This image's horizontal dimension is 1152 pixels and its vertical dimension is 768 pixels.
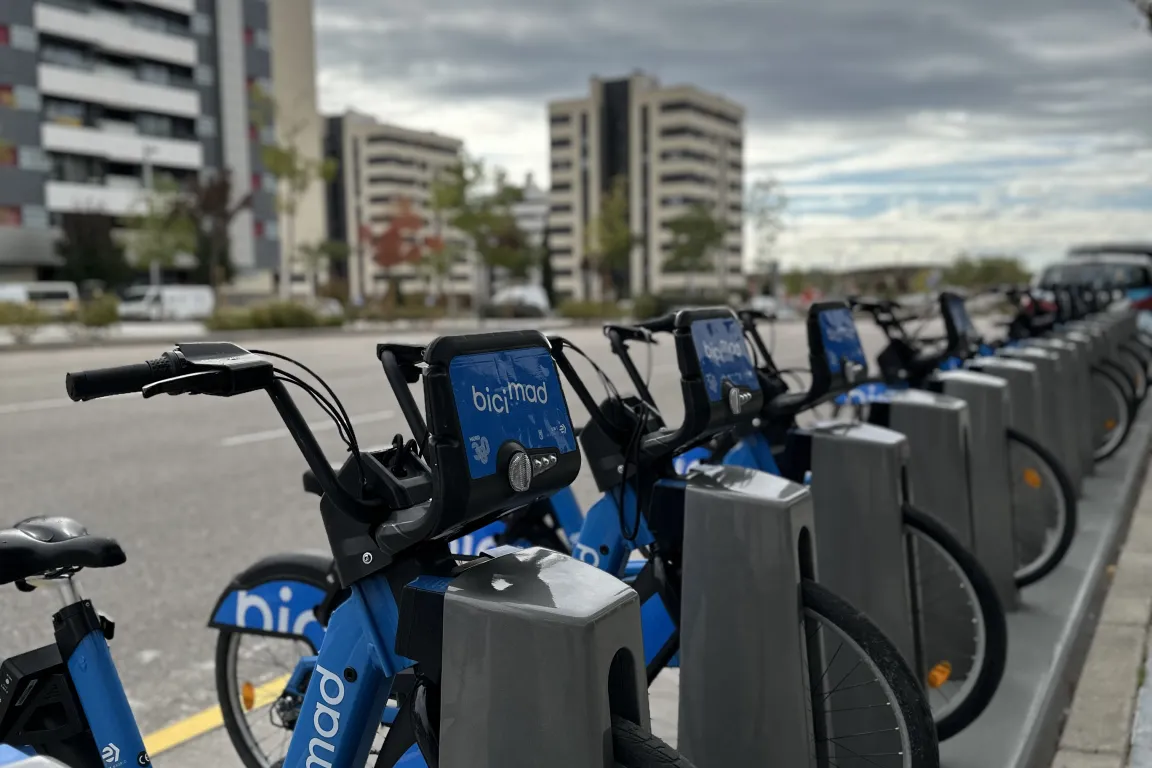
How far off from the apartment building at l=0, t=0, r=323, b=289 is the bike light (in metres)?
52.5

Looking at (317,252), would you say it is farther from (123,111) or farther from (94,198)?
(123,111)

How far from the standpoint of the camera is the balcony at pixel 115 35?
191ft

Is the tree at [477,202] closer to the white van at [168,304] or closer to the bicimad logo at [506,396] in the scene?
the white van at [168,304]

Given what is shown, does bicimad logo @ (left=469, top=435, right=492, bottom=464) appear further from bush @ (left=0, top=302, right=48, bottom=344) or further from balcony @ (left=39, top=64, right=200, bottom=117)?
balcony @ (left=39, top=64, right=200, bottom=117)

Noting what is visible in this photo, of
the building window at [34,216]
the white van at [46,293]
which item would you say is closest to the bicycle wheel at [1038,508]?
the white van at [46,293]

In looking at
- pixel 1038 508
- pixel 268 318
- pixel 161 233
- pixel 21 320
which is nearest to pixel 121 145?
pixel 161 233

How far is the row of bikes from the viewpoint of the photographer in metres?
1.85

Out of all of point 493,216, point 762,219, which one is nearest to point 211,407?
point 493,216

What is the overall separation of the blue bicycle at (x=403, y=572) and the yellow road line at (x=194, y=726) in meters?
1.04

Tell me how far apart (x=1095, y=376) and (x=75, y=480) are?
7514 millimetres

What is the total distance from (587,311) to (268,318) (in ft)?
46.5

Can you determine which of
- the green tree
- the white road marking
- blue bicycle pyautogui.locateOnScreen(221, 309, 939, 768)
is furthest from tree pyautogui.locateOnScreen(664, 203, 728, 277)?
blue bicycle pyautogui.locateOnScreen(221, 309, 939, 768)

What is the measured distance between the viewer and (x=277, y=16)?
8625 cm

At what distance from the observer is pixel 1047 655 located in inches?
156
